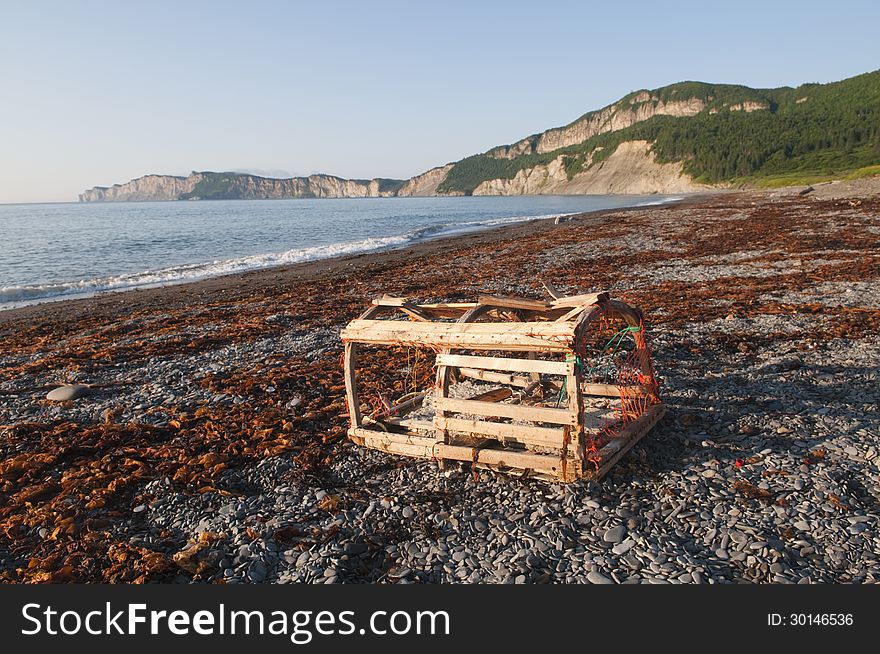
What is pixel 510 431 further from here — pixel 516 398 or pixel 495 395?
pixel 516 398

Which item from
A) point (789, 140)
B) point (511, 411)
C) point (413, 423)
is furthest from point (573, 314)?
point (789, 140)

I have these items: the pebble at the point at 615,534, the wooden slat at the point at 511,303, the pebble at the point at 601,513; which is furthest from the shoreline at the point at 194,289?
the pebble at the point at 615,534

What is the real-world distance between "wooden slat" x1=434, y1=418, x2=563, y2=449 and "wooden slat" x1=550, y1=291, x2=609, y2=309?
6.16 ft

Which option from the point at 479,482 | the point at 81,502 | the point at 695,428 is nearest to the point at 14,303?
the point at 81,502

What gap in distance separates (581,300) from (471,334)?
5.70 ft

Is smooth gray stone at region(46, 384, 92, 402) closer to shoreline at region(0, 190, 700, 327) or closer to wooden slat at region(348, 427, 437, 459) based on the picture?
wooden slat at region(348, 427, 437, 459)

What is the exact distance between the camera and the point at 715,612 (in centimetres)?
479

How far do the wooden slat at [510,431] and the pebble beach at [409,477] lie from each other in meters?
0.62

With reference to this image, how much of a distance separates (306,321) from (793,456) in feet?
48.6

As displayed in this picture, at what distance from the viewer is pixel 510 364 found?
7.11 metres

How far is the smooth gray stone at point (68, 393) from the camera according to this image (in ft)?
38.6

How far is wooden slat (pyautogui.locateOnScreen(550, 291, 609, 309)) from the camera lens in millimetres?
7434

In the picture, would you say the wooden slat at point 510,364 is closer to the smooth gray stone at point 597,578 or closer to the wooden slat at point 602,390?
the smooth gray stone at point 597,578

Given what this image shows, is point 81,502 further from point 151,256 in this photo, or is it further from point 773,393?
point 151,256
